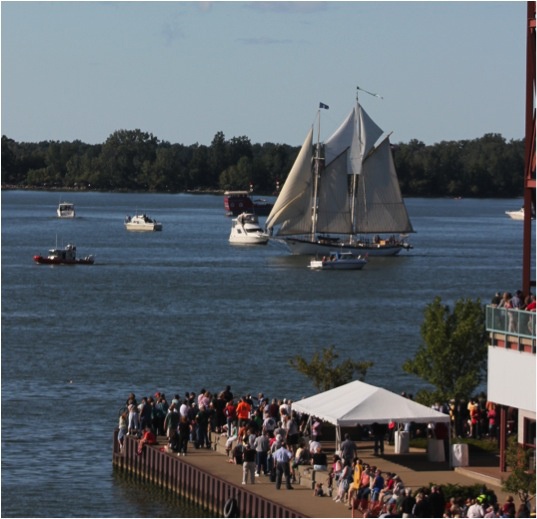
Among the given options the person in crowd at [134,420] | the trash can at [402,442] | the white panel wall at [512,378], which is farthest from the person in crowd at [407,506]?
the person in crowd at [134,420]

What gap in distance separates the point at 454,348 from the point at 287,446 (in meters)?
7.92

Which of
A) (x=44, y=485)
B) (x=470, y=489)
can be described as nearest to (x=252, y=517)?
(x=470, y=489)

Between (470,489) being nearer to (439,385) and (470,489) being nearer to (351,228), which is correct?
(439,385)

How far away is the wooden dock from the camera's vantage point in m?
28.1

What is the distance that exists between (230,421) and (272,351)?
90.1 feet

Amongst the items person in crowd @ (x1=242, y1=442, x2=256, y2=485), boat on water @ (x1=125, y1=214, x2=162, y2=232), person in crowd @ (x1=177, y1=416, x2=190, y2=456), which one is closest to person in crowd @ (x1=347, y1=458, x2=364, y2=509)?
person in crowd @ (x1=242, y1=442, x2=256, y2=485)

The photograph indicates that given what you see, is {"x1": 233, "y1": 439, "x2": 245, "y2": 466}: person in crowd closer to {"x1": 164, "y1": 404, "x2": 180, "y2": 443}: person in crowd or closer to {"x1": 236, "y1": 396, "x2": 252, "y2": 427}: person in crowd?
{"x1": 236, "y1": 396, "x2": 252, "y2": 427}: person in crowd

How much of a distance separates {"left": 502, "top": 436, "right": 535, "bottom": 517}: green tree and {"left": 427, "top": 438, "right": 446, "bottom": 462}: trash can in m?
4.48

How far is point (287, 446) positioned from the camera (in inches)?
1207

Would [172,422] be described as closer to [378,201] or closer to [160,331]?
[160,331]

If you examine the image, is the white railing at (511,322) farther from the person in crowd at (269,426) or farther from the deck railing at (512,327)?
the person in crowd at (269,426)

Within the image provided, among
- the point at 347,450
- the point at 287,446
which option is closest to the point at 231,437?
the point at 287,446

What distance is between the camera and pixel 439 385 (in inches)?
1486

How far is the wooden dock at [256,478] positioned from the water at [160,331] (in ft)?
1.52
